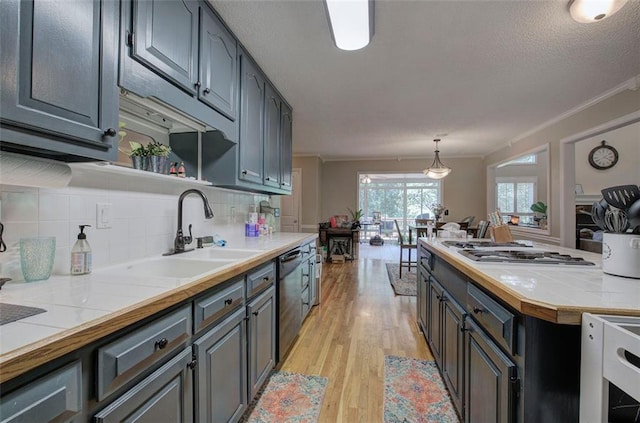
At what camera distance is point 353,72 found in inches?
96.5

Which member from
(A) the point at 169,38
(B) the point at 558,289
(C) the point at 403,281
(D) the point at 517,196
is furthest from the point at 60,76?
(D) the point at 517,196

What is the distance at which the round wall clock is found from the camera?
5.84 m

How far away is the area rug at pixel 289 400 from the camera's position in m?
1.58

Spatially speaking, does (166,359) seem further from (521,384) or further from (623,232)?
(623,232)

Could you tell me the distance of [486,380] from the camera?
44.6 inches

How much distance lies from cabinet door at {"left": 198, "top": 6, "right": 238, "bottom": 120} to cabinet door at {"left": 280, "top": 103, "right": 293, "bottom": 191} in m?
1.09

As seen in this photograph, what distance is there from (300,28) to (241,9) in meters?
0.38

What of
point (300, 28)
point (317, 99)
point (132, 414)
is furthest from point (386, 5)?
point (132, 414)

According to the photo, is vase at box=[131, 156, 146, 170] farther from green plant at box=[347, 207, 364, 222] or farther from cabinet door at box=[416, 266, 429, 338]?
green plant at box=[347, 207, 364, 222]

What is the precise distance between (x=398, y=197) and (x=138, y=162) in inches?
364

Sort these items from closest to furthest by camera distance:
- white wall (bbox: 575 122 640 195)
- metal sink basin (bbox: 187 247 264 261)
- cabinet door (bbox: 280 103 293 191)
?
1. metal sink basin (bbox: 187 247 264 261)
2. cabinet door (bbox: 280 103 293 191)
3. white wall (bbox: 575 122 640 195)

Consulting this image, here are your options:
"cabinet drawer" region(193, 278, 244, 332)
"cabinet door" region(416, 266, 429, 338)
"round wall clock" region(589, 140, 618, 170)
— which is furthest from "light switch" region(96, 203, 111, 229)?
"round wall clock" region(589, 140, 618, 170)

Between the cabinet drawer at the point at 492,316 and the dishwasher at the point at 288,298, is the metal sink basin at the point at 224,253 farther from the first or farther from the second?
the cabinet drawer at the point at 492,316

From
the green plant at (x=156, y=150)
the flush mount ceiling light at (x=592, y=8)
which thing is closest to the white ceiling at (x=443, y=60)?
the flush mount ceiling light at (x=592, y=8)
